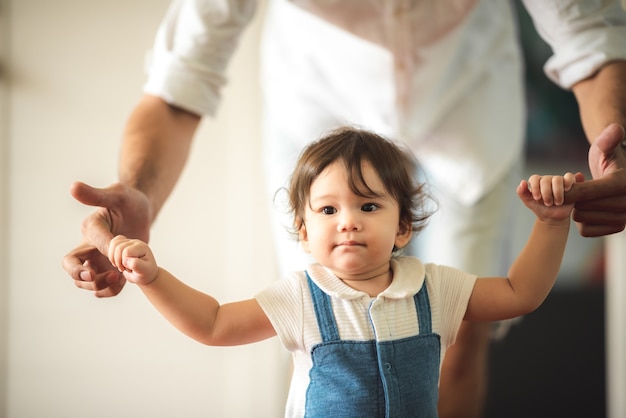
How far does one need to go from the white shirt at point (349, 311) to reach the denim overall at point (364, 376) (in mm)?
10

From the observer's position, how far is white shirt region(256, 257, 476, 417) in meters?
0.78

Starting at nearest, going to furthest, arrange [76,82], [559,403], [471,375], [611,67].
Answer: [611,67]
[471,375]
[76,82]
[559,403]

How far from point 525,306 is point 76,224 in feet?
4.82

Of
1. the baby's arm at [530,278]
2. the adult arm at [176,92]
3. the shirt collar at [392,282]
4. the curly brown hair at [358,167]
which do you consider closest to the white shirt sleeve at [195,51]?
the adult arm at [176,92]

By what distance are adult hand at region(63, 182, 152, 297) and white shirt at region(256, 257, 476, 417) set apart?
0.21m

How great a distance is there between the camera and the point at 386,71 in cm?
130

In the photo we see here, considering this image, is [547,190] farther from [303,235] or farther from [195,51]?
[195,51]

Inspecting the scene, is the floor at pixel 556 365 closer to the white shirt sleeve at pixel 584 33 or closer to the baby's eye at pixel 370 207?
the white shirt sleeve at pixel 584 33

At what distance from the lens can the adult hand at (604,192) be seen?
2.71 feet

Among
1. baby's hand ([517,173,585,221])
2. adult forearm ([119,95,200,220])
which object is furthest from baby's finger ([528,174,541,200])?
adult forearm ([119,95,200,220])

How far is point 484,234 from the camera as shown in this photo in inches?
52.8

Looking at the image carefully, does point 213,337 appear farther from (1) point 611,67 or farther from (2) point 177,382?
(2) point 177,382

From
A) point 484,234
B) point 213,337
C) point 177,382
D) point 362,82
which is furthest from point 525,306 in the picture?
point 177,382

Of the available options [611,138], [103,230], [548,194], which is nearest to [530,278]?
[548,194]
